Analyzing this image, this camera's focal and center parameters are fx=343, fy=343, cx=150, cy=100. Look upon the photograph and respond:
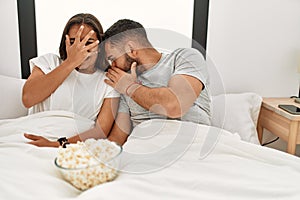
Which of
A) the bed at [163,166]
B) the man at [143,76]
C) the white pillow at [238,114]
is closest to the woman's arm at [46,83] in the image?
the bed at [163,166]

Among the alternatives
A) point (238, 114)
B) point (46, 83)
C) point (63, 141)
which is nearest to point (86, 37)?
point (46, 83)

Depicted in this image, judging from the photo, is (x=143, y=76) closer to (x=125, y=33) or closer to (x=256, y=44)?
(x=125, y=33)

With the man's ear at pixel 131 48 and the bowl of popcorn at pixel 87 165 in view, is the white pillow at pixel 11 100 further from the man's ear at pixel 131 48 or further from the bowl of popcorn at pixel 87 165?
the bowl of popcorn at pixel 87 165

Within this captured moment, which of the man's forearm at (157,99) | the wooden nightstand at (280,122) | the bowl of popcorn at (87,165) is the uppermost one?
the man's forearm at (157,99)

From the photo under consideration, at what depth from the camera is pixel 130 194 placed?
1024mm

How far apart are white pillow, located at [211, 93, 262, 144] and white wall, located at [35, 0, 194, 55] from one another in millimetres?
457

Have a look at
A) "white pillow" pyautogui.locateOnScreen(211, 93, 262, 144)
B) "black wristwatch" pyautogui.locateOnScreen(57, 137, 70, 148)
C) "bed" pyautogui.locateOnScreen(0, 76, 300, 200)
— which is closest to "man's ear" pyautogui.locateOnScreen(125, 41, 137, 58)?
"bed" pyautogui.locateOnScreen(0, 76, 300, 200)

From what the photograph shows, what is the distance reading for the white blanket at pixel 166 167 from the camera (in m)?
1.05

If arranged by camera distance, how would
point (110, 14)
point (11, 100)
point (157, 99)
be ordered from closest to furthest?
point (157, 99)
point (11, 100)
point (110, 14)

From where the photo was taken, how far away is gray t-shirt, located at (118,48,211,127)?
161 centimetres

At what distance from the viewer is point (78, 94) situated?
178cm

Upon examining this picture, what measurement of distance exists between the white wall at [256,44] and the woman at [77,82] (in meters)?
0.82

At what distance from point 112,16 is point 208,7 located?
2.00 ft

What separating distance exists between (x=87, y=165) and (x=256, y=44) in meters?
1.56
